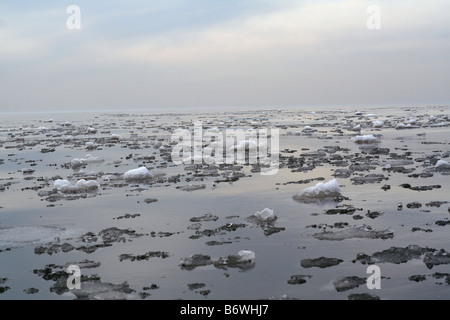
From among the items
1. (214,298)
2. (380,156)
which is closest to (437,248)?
(214,298)

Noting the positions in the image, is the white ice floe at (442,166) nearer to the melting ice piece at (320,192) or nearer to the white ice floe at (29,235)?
Result: the melting ice piece at (320,192)

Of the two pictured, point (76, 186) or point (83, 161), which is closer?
point (76, 186)

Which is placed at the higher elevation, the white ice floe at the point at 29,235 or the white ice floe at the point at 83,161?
the white ice floe at the point at 83,161

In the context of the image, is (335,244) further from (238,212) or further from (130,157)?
(130,157)

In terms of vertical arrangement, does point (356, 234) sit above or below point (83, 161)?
below

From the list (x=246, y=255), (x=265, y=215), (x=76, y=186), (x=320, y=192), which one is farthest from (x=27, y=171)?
(x=246, y=255)

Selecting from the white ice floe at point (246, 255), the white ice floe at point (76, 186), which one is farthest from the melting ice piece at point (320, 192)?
the white ice floe at point (76, 186)

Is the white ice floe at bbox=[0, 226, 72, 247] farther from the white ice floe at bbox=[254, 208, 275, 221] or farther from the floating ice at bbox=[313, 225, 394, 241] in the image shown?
the floating ice at bbox=[313, 225, 394, 241]

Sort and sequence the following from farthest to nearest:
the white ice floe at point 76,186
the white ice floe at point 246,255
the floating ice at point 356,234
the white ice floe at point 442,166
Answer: the white ice floe at point 442,166 < the white ice floe at point 76,186 < the floating ice at point 356,234 < the white ice floe at point 246,255

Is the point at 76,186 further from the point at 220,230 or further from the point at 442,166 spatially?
the point at 442,166
